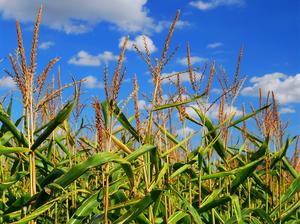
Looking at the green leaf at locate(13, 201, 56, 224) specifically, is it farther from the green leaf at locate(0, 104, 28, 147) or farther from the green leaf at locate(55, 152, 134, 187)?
the green leaf at locate(0, 104, 28, 147)

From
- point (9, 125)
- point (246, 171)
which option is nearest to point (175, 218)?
point (246, 171)

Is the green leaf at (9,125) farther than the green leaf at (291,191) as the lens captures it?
No

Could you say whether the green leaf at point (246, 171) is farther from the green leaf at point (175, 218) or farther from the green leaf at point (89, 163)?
the green leaf at point (89, 163)

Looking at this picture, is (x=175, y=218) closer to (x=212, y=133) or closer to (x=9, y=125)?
(x=212, y=133)

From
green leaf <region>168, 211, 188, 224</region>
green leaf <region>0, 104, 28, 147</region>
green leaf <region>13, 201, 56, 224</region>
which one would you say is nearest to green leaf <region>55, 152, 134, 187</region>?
green leaf <region>13, 201, 56, 224</region>

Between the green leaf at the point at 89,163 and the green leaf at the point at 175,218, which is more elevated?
the green leaf at the point at 89,163

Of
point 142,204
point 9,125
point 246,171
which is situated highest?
point 9,125

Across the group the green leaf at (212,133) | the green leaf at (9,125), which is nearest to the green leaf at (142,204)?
the green leaf at (9,125)

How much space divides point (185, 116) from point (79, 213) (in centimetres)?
122

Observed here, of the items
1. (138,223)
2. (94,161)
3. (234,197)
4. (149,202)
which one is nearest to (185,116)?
(234,197)

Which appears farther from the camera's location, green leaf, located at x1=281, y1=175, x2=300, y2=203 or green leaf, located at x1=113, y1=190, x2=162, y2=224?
green leaf, located at x1=281, y1=175, x2=300, y2=203

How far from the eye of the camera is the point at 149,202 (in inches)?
97.5

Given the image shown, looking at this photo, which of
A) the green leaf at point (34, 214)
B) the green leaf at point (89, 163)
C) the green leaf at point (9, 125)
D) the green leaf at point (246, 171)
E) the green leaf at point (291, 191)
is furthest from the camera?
the green leaf at point (291, 191)

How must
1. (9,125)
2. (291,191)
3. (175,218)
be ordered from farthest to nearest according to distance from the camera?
(291,191) → (175,218) → (9,125)
